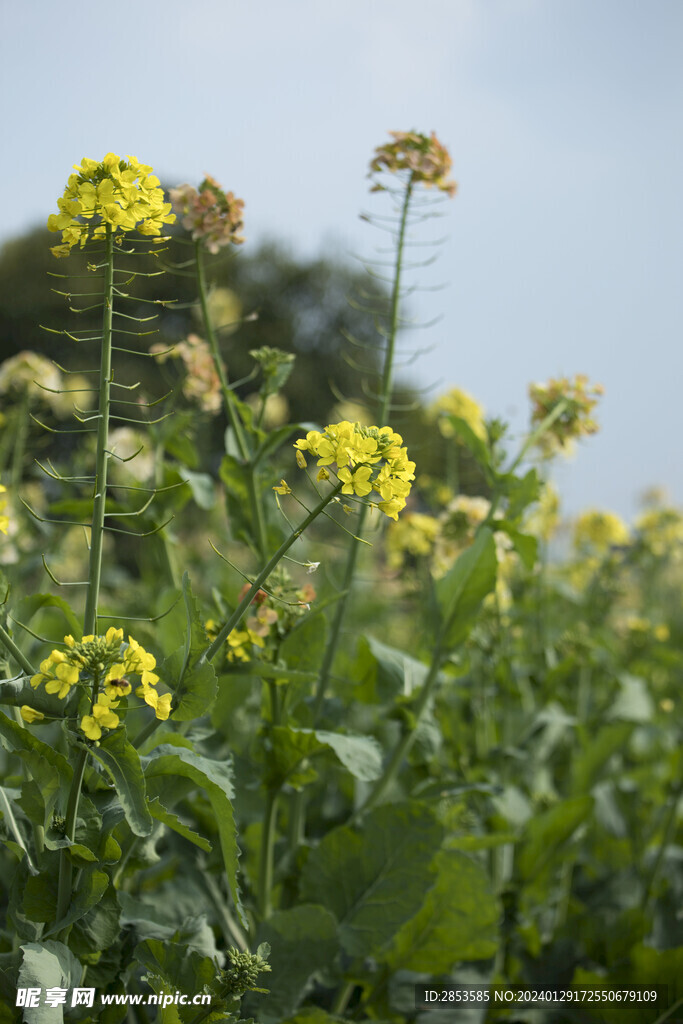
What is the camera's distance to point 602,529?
10.4ft

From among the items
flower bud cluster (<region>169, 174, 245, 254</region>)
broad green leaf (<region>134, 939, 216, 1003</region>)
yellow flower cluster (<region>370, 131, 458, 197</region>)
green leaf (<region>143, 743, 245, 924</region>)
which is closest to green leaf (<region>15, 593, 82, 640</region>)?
green leaf (<region>143, 743, 245, 924</region>)

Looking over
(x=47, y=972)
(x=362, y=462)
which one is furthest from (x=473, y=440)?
(x=47, y=972)

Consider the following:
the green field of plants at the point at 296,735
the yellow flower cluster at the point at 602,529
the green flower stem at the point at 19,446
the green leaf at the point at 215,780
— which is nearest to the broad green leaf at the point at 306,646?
the green field of plants at the point at 296,735

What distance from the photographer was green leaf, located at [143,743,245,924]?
1054 millimetres

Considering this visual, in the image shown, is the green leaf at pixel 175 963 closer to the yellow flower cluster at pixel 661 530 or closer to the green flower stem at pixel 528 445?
the green flower stem at pixel 528 445

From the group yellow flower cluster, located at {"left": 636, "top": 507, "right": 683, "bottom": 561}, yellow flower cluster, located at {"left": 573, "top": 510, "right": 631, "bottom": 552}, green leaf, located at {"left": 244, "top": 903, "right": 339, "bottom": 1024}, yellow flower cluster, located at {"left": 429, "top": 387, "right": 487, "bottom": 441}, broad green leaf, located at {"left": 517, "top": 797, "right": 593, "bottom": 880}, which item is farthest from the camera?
yellow flower cluster, located at {"left": 636, "top": 507, "right": 683, "bottom": 561}

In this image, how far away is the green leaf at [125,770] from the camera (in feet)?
3.36

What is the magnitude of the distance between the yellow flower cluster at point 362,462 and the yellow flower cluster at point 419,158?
101cm

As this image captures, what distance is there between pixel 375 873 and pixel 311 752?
1.12ft

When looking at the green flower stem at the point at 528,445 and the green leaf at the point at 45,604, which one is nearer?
the green leaf at the point at 45,604

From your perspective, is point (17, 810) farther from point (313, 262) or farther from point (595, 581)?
point (313, 262)

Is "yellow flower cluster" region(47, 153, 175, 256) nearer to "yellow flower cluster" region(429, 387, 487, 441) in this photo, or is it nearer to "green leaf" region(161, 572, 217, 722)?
"green leaf" region(161, 572, 217, 722)

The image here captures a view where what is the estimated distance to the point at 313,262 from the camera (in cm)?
1717

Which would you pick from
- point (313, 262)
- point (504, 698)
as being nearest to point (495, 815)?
point (504, 698)
